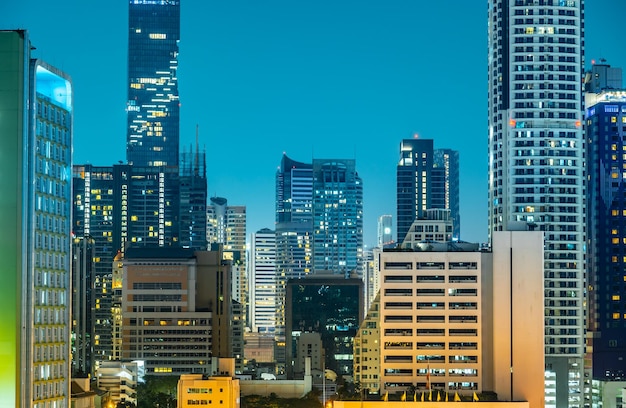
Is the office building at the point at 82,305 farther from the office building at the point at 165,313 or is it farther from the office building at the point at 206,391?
the office building at the point at 206,391

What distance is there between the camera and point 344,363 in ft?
564

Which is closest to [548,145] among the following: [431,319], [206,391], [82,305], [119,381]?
[431,319]

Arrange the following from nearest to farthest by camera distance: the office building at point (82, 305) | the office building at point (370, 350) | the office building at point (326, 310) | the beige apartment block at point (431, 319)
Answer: the beige apartment block at point (431, 319)
the office building at point (370, 350)
the office building at point (82, 305)
the office building at point (326, 310)

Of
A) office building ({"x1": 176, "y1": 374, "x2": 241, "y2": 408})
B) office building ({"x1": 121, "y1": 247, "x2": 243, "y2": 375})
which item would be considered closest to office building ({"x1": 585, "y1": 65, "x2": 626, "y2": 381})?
office building ({"x1": 121, "y1": 247, "x2": 243, "y2": 375})

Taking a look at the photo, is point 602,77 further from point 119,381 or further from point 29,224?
point 29,224

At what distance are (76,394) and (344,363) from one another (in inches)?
3750

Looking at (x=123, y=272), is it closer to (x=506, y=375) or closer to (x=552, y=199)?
(x=552, y=199)

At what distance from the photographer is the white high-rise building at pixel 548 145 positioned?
112 meters

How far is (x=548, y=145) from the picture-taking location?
11481cm

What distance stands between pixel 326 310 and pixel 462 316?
9082cm

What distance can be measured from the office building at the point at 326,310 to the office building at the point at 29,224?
12517 centimetres

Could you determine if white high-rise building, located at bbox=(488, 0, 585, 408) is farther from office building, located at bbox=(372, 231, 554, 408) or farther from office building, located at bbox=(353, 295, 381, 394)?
office building, located at bbox=(353, 295, 381, 394)

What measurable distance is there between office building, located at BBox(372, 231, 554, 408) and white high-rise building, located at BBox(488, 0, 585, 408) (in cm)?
2119

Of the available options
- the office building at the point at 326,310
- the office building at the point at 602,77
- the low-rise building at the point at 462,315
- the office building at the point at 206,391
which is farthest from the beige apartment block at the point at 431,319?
the office building at the point at 326,310
